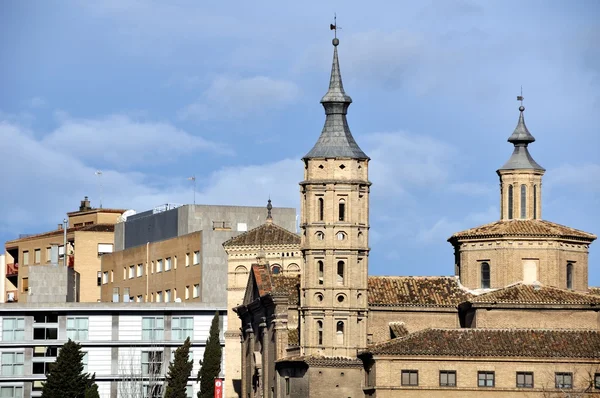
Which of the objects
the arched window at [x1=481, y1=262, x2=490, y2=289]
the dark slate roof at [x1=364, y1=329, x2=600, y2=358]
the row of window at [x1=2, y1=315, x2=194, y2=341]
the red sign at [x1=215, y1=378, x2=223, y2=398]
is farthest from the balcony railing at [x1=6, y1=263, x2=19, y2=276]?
the dark slate roof at [x1=364, y1=329, x2=600, y2=358]

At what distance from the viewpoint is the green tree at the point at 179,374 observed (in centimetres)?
11506

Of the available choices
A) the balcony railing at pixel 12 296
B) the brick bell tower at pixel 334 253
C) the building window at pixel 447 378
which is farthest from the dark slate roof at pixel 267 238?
the balcony railing at pixel 12 296

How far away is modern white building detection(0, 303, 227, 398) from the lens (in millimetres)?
128500

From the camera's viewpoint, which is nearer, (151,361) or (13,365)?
(151,361)

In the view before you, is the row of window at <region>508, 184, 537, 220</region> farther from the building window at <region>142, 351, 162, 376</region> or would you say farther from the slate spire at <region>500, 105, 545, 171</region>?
the building window at <region>142, 351, 162, 376</region>

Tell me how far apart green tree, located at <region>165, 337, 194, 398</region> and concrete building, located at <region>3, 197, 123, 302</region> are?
114 feet

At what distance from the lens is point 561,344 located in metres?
99.2

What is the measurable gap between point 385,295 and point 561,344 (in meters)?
10.6

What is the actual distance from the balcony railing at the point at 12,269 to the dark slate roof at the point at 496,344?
71804mm

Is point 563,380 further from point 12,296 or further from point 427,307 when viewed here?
point 12,296

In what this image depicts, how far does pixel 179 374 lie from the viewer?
4564 inches

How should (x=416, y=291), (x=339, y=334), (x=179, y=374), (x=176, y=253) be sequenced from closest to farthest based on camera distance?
(x=339, y=334), (x=416, y=291), (x=179, y=374), (x=176, y=253)

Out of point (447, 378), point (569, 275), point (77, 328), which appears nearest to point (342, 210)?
point (447, 378)

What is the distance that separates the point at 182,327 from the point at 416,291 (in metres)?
27.9
